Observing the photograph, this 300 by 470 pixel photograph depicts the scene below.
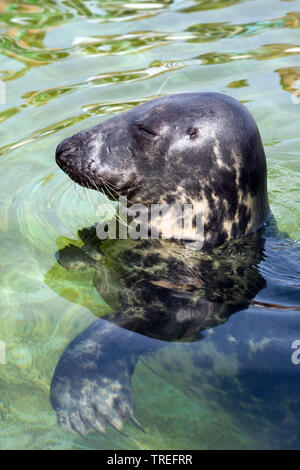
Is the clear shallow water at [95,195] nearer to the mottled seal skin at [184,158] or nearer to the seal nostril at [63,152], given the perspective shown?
the mottled seal skin at [184,158]

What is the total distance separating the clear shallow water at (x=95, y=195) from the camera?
11.5ft

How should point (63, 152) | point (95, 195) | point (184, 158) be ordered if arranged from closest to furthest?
point (184, 158), point (63, 152), point (95, 195)

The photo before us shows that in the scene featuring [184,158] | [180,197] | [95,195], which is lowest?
[95,195]

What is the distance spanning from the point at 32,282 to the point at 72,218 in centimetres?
87

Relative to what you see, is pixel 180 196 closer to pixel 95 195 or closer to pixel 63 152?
pixel 63 152

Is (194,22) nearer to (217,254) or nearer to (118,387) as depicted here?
(217,254)

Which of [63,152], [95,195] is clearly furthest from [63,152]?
[95,195]

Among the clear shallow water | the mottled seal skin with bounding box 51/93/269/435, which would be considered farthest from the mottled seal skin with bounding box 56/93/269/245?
the clear shallow water

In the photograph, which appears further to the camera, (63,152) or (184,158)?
(63,152)

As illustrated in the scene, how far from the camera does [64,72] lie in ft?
26.3

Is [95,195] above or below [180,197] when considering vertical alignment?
below

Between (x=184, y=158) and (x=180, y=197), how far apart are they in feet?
0.86

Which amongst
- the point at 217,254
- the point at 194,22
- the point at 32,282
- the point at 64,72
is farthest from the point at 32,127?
the point at 194,22

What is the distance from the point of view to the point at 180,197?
4391mm
